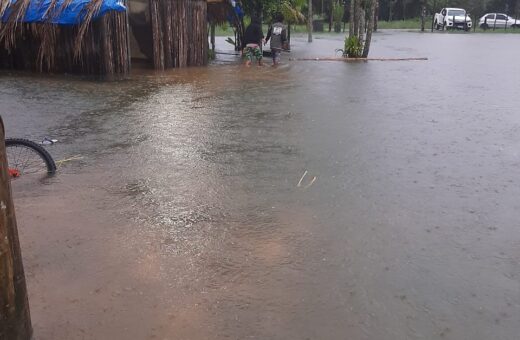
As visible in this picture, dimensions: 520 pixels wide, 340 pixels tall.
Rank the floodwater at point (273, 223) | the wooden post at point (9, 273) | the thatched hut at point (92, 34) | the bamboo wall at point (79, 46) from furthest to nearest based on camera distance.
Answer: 1. the bamboo wall at point (79, 46)
2. the thatched hut at point (92, 34)
3. the floodwater at point (273, 223)
4. the wooden post at point (9, 273)

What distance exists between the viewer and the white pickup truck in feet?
139

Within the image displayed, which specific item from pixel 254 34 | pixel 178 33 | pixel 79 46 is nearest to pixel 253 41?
pixel 254 34

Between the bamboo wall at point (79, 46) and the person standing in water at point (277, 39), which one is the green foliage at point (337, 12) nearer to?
the person standing in water at point (277, 39)

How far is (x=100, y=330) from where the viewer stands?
3055 mm

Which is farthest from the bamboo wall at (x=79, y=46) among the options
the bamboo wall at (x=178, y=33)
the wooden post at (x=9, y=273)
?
the wooden post at (x=9, y=273)

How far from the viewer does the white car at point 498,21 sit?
43469 millimetres

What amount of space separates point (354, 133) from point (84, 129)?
12.8 feet

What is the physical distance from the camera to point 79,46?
12.9m

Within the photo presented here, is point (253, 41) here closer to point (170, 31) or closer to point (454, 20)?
point (170, 31)

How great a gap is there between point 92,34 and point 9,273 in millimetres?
11468

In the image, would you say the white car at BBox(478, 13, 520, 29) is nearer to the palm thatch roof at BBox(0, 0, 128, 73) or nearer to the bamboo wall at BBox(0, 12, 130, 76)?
the bamboo wall at BBox(0, 12, 130, 76)

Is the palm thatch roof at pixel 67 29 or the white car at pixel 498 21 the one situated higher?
the white car at pixel 498 21

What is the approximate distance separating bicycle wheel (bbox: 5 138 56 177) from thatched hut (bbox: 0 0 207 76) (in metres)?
7.29

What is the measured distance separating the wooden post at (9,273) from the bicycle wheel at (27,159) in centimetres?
307
